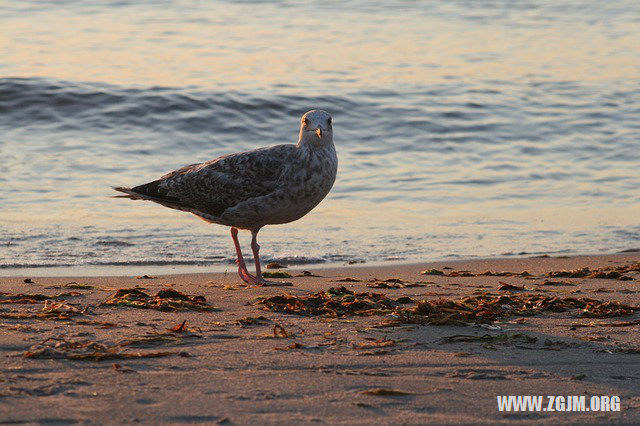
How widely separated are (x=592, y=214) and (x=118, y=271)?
5483mm

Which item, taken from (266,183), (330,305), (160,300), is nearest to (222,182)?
(266,183)

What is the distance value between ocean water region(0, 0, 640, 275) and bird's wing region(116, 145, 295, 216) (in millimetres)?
760

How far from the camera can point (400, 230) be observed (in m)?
10.1

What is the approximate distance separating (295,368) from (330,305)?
1.45 metres

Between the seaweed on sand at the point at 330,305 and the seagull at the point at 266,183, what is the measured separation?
1.12m

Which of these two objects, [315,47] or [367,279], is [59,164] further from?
[315,47]

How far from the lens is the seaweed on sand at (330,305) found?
6160 mm

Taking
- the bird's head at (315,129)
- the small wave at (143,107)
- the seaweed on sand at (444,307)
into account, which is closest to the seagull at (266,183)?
the bird's head at (315,129)

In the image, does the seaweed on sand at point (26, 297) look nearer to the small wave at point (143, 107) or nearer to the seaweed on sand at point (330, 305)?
the seaweed on sand at point (330, 305)

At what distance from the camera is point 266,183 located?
7.58 m

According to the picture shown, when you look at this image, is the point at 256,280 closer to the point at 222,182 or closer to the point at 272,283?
the point at 272,283

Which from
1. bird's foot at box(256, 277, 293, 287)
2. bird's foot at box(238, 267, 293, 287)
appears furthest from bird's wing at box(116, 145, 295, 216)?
bird's foot at box(256, 277, 293, 287)

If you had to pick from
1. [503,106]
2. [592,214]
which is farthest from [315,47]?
[592,214]

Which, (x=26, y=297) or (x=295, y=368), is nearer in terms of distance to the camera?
(x=295, y=368)
